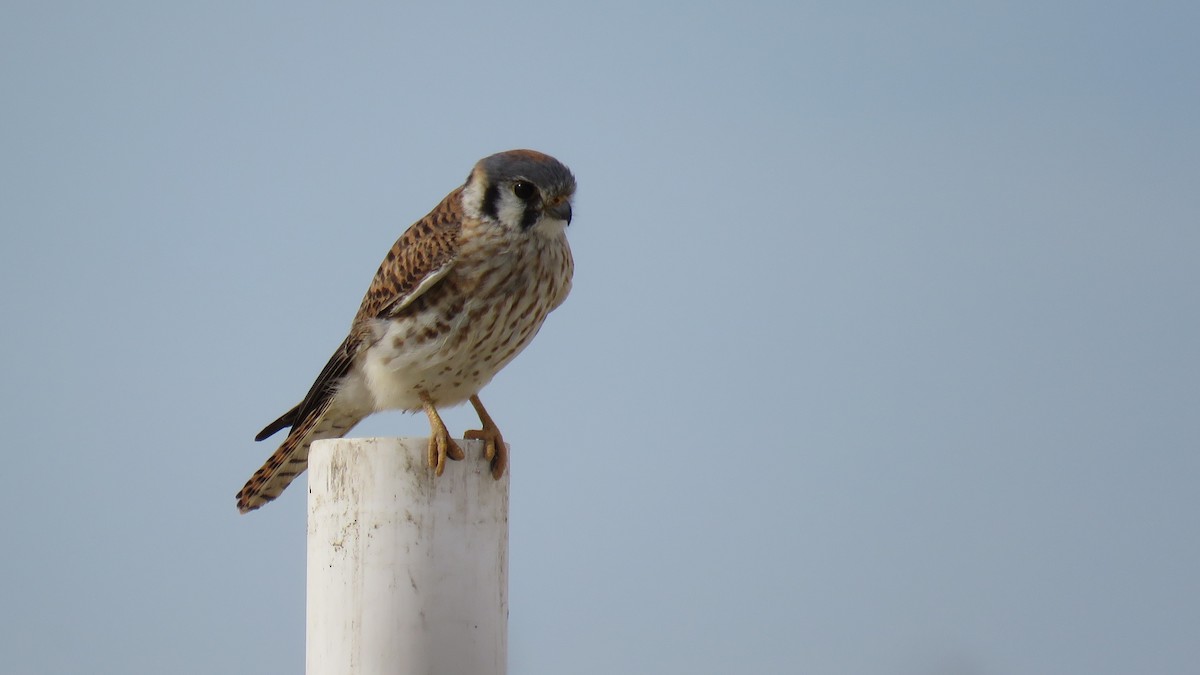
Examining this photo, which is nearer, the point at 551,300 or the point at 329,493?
the point at 329,493

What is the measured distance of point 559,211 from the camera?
421 cm

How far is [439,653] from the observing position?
339cm

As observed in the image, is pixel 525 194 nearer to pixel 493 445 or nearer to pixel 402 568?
pixel 493 445

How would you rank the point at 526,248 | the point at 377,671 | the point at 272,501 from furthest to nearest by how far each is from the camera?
the point at 272,501 → the point at 526,248 → the point at 377,671

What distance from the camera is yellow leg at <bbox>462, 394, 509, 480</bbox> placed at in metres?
3.63

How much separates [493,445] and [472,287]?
629 mm

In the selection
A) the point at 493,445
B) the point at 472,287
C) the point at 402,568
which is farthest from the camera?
the point at 472,287

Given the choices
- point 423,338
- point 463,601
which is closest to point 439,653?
point 463,601

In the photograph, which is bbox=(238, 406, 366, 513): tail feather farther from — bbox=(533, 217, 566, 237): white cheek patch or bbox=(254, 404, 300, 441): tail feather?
bbox=(533, 217, 566, 237): white cheek patch

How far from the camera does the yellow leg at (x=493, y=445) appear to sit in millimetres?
3635

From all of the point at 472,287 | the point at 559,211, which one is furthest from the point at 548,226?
the point at 472,287

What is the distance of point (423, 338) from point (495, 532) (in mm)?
873

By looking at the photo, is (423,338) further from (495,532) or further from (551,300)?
(495,532)

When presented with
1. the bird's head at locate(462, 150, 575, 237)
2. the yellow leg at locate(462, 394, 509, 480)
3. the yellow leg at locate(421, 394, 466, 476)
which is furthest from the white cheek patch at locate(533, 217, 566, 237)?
the yellow leg at locate(421, 394, 466, 476)
